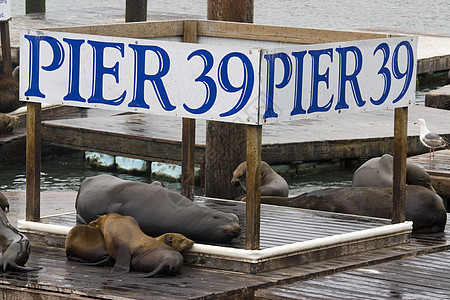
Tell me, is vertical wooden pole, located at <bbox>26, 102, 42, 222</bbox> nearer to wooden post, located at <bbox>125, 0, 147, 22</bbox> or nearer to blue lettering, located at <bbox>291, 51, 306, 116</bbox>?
blue lettering, located at <bbox>291, 51, 306, 116</bbox>

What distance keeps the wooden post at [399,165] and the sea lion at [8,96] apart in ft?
23.4

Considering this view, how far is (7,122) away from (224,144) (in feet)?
15.6

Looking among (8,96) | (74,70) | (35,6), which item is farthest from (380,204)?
(35,6)

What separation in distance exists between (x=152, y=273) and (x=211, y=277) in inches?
13.5

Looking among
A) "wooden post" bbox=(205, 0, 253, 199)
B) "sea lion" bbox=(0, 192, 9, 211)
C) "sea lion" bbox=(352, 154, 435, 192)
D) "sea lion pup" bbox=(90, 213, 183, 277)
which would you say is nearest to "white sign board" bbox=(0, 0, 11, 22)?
"wooden post" bbox=(205, 0, 253, 199)

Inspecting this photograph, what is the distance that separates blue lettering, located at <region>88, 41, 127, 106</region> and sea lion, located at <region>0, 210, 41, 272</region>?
964 mm

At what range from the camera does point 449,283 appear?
19.9 feet

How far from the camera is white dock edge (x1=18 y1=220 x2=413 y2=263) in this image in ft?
20.1

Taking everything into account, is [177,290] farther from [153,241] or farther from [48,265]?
[48,265]

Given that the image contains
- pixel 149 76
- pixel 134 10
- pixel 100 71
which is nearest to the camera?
pixel 149 76

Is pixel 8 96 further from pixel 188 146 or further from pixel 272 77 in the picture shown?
pixel 272 77

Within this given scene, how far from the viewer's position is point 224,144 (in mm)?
8891

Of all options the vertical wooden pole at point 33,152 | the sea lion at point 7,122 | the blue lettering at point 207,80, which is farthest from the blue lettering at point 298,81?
the sea lion at point 7,122

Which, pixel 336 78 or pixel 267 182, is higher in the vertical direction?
pixel 336 78
